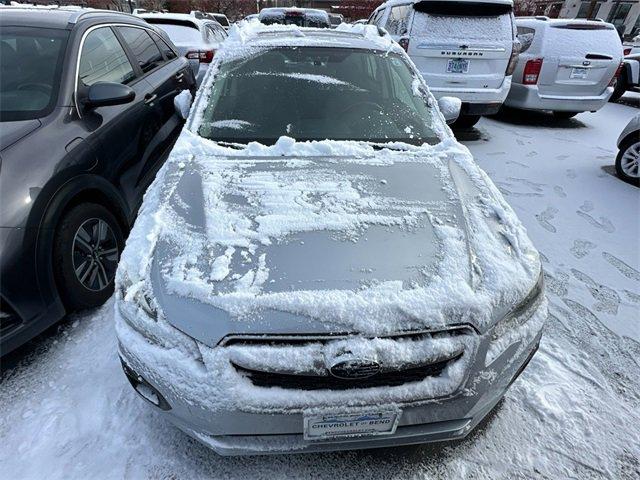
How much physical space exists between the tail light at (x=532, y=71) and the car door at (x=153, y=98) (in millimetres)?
5353

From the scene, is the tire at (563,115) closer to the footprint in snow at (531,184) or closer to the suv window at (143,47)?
the footprint in snow at (531,184)

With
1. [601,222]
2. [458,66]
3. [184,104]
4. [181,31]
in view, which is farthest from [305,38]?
[181,31]

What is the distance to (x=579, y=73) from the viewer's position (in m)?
6.62

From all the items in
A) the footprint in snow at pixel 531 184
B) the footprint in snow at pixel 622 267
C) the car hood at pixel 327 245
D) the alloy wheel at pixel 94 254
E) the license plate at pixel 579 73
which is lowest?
the footprint in snow at pixel 531 184

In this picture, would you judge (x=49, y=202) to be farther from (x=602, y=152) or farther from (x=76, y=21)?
(x=602, y=152)

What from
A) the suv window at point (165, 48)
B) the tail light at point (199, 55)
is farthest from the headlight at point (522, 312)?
the tail light at point (199, 55)

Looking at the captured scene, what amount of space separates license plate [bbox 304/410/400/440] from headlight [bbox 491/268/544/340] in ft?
1.66

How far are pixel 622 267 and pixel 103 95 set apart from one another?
161 inches

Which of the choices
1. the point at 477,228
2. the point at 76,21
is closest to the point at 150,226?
the point at 477,228

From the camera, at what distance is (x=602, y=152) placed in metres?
Result: 6.05

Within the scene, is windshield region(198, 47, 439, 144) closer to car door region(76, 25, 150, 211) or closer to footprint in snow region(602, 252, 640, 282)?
car door region(76, 25, 150, 211)

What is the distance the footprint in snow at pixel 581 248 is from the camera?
3.53 m

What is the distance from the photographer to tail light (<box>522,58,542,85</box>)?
6.63 m

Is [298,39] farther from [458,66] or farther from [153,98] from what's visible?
[458,66]
